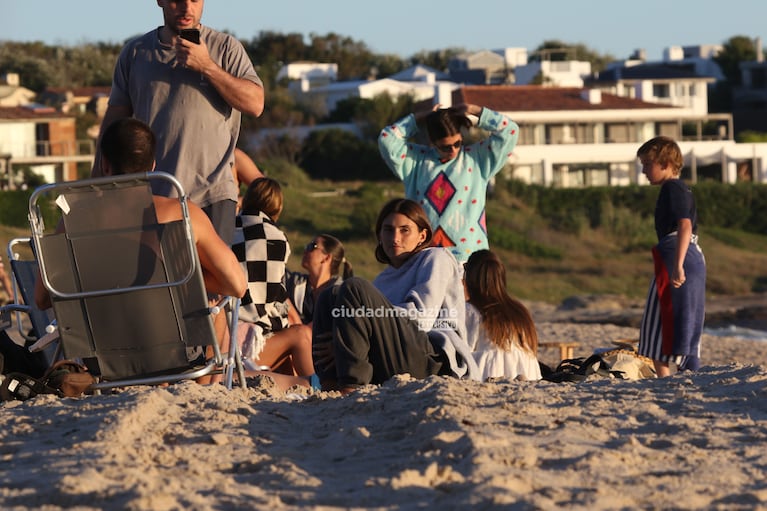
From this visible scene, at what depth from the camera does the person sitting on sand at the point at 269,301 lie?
6211 mm

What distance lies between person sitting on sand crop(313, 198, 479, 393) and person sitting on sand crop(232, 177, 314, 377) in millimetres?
718

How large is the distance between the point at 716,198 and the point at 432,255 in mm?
43539

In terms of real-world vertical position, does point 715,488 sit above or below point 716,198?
above

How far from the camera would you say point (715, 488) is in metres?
3.27

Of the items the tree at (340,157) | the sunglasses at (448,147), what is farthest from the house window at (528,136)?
the sunglasses at (448,147)

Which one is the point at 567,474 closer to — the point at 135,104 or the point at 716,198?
the point at 135,104

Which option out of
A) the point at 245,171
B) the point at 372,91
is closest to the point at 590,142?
the point at 372,91

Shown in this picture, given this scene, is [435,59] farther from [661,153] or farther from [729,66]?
[661,153]

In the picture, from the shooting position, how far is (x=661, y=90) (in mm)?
72438

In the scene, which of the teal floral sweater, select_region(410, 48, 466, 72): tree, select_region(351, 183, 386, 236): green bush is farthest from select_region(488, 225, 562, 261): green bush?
select_region(410, 48, 466, 72): tree

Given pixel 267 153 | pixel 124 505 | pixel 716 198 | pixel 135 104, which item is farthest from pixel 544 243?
A: pixel 124 505

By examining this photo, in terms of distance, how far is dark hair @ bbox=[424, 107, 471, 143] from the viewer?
7.10 meters

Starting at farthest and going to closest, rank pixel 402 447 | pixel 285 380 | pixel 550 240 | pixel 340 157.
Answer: pixel 340 157 < pixel 550 240 < pixel 285 380 < pixel 402 447

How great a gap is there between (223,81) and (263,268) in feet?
3.65
